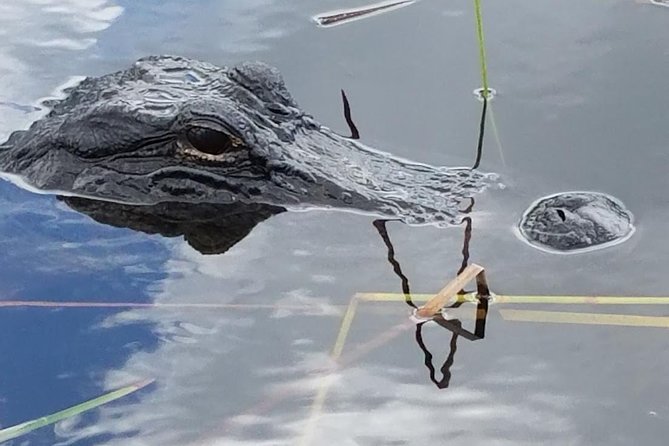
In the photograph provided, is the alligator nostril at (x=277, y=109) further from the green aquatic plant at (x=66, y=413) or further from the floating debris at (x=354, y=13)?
the floating debris at (x=354, y=13)

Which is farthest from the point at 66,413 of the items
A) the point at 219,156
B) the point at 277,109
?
the point at 277,109

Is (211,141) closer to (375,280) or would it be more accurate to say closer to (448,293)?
(375,280)

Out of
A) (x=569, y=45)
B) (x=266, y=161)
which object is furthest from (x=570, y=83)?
(x=266, y=161)

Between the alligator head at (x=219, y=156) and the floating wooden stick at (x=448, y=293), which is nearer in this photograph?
the floating wooden stick at (x=448, y=293)

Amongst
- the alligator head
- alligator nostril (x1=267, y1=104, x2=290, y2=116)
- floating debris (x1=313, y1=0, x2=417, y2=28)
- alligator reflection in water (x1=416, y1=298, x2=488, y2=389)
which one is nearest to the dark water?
alligator reflection in water (x1=416, y1=298, x2=488, y2=389)

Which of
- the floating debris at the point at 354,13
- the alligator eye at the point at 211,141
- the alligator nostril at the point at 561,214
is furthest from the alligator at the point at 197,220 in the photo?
the floating debris at the point at 354,13

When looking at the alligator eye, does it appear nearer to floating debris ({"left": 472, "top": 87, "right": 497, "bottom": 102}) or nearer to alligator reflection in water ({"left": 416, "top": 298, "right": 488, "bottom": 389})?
alligator reflection in water ({"left": 416, "top": 298, "right": 488, "bottom": 389})
